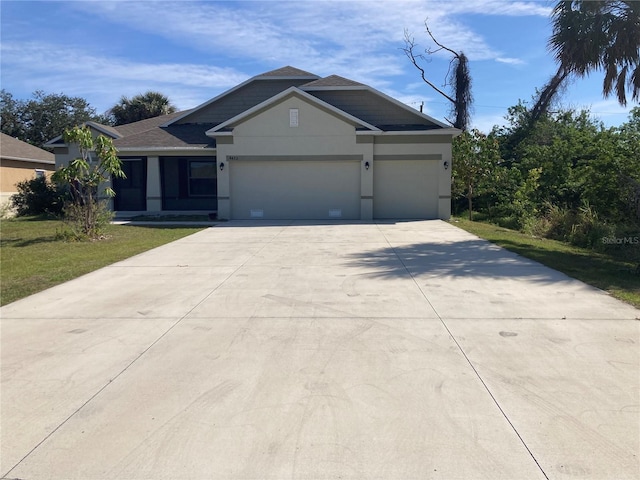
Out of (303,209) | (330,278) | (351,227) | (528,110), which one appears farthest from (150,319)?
(528,110)

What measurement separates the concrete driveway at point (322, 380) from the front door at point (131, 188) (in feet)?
50.2

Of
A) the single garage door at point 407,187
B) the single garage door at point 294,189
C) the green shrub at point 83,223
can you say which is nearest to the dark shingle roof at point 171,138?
the single garage door at point 294,189

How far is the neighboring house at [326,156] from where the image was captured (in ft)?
66.3

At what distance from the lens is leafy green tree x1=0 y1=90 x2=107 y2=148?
145 feet

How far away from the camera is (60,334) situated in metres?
5.95

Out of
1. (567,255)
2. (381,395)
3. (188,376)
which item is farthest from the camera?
(567,255)

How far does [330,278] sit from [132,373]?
4.61 meters

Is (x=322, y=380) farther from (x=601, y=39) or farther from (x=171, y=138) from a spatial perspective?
(x=171, y=138)

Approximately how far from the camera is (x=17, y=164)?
2436 cm

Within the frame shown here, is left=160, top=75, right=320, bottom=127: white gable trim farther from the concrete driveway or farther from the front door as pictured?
the concrete driveway

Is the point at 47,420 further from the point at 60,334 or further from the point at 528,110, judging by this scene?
the point at 528,110

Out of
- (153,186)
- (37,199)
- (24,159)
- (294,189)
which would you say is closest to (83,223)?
(153,186)

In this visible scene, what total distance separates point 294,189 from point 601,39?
12.0 metres

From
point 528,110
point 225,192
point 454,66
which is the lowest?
point 225,192
